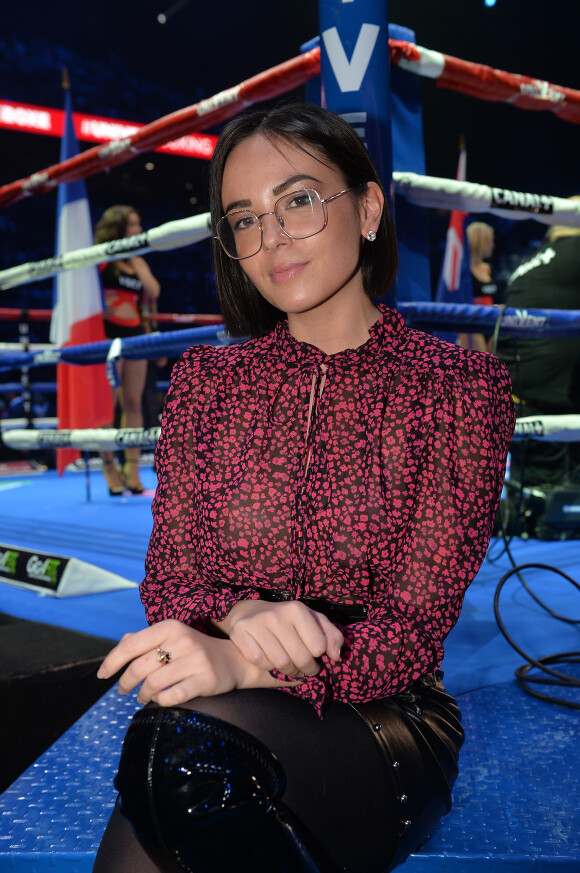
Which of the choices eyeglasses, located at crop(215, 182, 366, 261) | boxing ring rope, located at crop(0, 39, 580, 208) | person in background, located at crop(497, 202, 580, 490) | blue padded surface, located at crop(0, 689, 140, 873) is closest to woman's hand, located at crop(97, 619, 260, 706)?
blue padded surface, located at crop(0, 689, 140, 873)

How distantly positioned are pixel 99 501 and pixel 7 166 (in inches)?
245

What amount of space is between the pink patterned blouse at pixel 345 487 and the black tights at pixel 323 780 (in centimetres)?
5

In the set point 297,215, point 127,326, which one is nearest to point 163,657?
point 297,215

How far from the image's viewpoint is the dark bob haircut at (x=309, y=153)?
873 millimetres

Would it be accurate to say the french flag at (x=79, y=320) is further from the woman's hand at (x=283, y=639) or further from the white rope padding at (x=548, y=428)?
the woman's hand at (x=283, y=639)

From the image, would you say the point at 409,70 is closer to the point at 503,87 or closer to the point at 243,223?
the point at 503,87

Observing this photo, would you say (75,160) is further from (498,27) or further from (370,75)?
(498,27)

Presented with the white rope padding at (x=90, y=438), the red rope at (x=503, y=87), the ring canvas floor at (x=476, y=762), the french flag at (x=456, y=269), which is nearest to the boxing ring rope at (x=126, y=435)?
the white rope padding at (x=90, y=438)

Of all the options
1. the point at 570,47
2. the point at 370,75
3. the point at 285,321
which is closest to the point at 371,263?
the point at 285,321

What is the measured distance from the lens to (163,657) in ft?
2.08

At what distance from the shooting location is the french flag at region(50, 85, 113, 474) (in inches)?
146

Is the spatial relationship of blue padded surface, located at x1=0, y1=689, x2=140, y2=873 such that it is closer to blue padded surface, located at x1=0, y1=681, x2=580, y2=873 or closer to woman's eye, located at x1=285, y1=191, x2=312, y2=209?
blue padded surface, located at x1=0, y1=681, x2=580, y2=873

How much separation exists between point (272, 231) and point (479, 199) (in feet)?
3.20

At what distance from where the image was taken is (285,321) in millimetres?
1012
